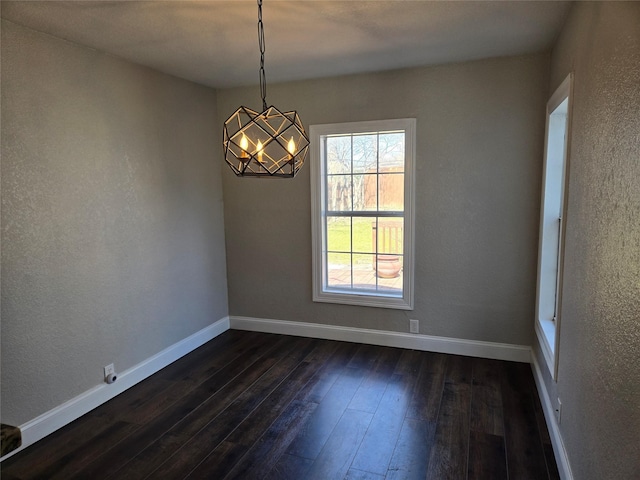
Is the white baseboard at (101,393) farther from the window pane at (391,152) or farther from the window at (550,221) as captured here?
the window at (550,221)

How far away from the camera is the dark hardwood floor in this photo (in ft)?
7.45

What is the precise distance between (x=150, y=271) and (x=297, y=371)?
151 cm

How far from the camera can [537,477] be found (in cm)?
215

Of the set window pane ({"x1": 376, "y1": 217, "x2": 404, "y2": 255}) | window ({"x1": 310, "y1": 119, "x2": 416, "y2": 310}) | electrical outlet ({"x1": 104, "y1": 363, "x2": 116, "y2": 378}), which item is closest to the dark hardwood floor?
electrical outlet ({"x1": 104, "y1": 363, "x2": 116, "y2": 378})

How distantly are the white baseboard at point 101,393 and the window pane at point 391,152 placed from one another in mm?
2439

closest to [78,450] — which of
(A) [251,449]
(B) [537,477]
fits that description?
(A) [251,449]

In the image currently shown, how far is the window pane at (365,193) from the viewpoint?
386 centimetres

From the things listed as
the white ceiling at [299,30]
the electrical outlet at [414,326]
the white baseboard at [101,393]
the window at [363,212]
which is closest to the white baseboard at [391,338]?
the electrical outlet at [414,326]

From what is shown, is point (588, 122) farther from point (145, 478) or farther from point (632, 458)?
point (145, 478)

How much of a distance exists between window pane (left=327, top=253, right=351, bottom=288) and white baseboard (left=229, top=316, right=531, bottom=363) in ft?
1.46

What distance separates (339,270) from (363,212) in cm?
65

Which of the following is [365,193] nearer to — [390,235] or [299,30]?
[390,235]

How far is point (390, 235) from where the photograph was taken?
3.86m

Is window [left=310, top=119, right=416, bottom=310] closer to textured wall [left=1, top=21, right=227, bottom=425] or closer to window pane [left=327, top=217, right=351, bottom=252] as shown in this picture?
window pane [left=327, top=217, right=351, bottom=252]
